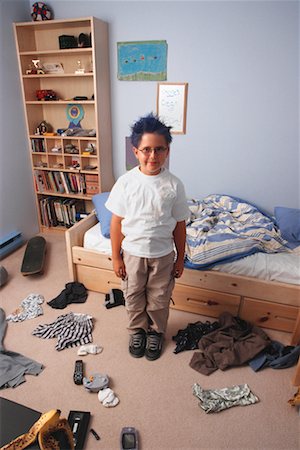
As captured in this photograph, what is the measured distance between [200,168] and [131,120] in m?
0.74

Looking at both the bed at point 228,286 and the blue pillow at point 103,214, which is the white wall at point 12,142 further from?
the bed at point 228,286

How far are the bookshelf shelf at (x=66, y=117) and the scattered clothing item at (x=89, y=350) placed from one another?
4.72 ft

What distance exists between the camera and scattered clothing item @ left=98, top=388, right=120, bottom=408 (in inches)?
54.5

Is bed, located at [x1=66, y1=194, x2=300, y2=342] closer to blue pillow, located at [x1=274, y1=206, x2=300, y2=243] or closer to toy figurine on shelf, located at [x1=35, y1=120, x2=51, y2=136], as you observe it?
blue pillow, located at [x1=274, y1=206, x2=300, y2=243]

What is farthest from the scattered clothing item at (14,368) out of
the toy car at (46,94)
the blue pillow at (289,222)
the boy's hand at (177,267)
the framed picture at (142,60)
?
the framed picture at (142,60)

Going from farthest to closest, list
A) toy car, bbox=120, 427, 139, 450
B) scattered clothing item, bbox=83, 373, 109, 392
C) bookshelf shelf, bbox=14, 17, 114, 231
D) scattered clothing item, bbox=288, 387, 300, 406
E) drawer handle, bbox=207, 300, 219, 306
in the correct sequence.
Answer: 1. bookshelf shelf, bbox=14, 17, 114, 231
2. drawer handle, bbox=207, 300, 219, 306
3. scattered clothing item, bbox=83, 373, 109, 392
4. scattered clothing item, bbox=288, 387, 300, 406
5. toy car, bbox=120, 427, 139, 450

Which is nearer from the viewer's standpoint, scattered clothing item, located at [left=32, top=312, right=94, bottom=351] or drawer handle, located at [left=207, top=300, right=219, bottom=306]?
scattered clothing item, located at [left=32, top=312, right=94, bottom=351]

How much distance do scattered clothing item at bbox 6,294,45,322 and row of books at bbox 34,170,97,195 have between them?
112cm

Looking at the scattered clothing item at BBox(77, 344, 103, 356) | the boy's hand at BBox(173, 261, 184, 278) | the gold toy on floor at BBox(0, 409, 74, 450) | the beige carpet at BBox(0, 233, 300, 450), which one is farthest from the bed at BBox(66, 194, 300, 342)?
the gold toy on floor at BBox(0, 409, 74, 450)

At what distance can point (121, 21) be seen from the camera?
2.36 m

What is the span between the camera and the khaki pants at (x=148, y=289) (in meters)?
1.47

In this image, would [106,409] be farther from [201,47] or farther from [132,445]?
[201,47]

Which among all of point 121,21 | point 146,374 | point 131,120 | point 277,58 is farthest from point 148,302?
point 121,21

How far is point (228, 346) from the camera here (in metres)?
1.63
